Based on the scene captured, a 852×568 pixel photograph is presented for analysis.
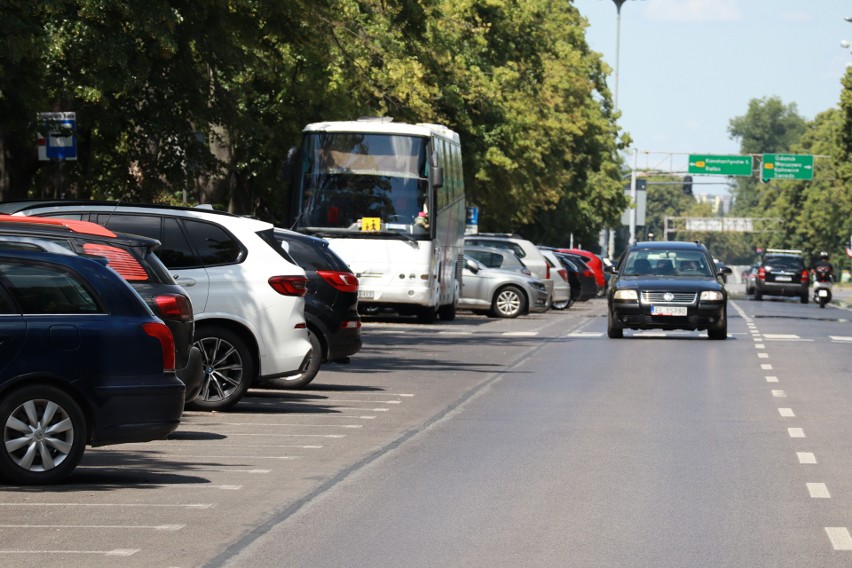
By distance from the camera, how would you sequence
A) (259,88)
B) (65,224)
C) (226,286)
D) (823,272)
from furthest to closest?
(823,272) < (259,88) < (226,286) < (65,224)

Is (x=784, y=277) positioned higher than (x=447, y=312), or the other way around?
(x=784, y=277)

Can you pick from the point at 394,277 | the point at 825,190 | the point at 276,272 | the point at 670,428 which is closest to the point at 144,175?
the point at 394,277

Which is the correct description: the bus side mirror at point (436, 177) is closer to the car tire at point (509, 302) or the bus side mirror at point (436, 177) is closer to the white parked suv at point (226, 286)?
the car tire at point (509, 302)

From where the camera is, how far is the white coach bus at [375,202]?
33281 mm

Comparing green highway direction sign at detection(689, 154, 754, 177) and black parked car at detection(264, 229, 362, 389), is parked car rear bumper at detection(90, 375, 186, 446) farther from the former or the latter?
green highway direction sign at detection(689, 154, 754, 177)

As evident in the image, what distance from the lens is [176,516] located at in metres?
9.51

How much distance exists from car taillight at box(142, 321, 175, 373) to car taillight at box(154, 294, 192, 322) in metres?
1.68

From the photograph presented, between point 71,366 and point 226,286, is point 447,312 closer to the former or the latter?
point 226,286

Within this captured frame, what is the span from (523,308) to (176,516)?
31.5 meters

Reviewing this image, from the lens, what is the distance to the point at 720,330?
3028 centimetres

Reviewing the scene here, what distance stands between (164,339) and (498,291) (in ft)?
98.9

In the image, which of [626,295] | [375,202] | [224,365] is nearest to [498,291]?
[375,202]

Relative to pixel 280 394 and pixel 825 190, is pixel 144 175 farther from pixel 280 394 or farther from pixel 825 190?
pixel 825 190

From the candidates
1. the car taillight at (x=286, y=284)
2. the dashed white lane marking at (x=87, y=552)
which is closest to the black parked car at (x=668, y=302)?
the car taillight at (x=286, y=284)
